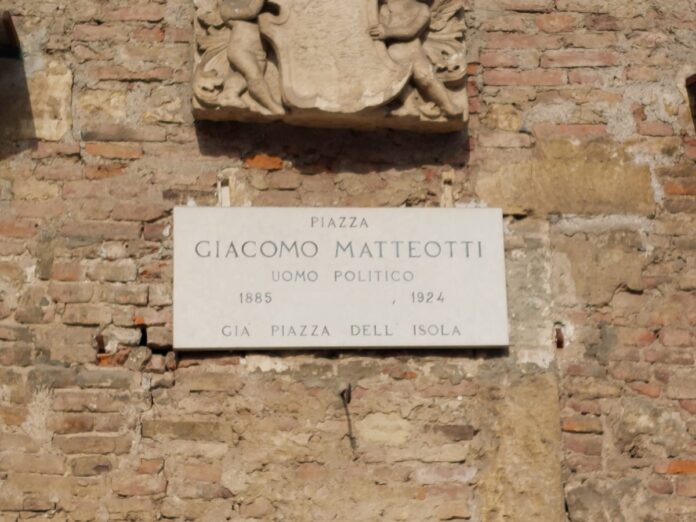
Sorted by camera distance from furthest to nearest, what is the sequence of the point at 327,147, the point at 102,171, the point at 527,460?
the point at 327,147
the point at 102,171
the point at 527,460

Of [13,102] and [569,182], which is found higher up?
[13,102]

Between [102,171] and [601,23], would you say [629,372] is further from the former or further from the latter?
[102,171]

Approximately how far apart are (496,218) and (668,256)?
2.26 ft

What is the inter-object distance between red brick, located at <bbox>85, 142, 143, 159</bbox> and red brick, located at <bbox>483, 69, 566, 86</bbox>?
1396 mm

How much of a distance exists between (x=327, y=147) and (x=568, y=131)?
3.14 ft

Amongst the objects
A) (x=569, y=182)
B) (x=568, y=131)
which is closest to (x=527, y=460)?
(x=569, y=182)

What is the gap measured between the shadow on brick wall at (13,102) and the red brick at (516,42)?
1.82m

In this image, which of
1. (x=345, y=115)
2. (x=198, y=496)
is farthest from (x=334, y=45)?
(x=198, y=496)

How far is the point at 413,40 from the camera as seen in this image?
478 cm

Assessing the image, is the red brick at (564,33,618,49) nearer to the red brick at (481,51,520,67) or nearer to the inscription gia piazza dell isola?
the inscription gia piazza dell isola

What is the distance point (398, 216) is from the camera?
467cm

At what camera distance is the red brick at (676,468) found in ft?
14.8

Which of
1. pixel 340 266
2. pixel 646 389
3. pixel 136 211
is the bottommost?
pixel 646 389

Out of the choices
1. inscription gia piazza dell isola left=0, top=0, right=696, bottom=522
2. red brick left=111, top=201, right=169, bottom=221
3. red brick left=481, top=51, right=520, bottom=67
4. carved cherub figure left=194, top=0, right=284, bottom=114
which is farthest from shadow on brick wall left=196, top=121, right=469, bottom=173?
red brick left=481, top=51, right=520, bottom=67
